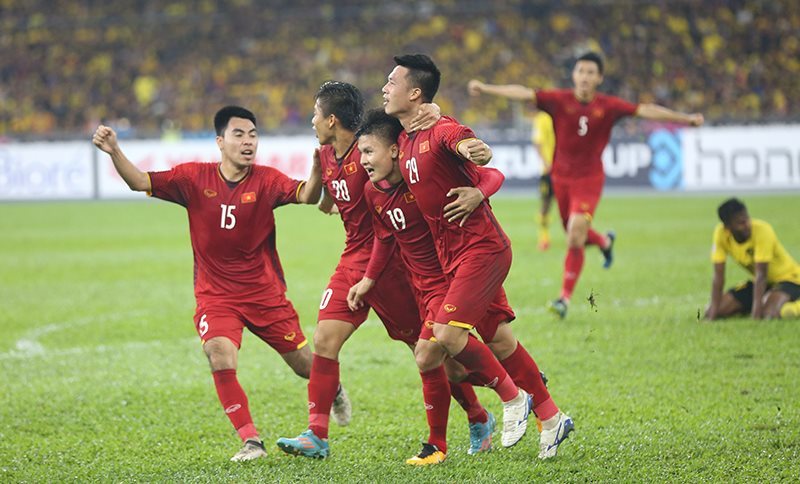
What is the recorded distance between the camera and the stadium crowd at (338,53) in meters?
31.1

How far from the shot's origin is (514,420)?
225 inches

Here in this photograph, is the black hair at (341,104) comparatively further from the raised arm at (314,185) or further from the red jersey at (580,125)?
the red jersey at (580,125)

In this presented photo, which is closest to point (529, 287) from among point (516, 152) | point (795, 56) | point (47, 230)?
point (47, 230)

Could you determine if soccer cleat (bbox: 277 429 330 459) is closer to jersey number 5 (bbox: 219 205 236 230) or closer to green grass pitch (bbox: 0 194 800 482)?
green grass pitch (bbox: 0 194 800 482)

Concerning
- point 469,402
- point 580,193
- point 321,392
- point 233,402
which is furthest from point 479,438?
point 580,193

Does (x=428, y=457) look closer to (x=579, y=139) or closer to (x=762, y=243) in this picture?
(x=762, y=243)

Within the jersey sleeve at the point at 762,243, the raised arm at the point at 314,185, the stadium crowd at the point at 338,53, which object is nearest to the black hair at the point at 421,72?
the raised arm at the point at 314,185

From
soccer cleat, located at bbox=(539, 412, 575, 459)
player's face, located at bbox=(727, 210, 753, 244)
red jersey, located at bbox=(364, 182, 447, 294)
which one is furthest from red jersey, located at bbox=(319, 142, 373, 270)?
player's face, located at bbox=(727, 210, 753, 244)

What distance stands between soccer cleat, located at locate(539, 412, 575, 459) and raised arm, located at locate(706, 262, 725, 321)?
430 centimetres

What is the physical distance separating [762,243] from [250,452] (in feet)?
18.3

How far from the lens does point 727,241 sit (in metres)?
9.79

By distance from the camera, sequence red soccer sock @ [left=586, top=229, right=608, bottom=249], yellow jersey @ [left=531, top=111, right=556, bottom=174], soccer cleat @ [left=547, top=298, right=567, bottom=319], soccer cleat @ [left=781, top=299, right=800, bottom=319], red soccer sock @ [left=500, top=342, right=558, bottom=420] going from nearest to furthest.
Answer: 1. red soccer sock @ [left=500, top=342, right=558, bottom=420]
2. soccer cleat @ [left=781, top=299, right=800, bottom=319]
3. soccer cleat @ [left=547, top=298, right=567, bottom=319]
4. red soccer sock @ [left=586, top=229, right=608, bottom=249]
5. yellow jersey @ [left=531, top=111, right=556, bottom=174]

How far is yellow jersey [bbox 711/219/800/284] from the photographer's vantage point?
Answer: 963 centimetres

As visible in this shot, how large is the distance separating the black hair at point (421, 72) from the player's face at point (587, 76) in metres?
5.06
